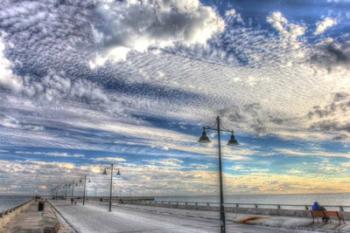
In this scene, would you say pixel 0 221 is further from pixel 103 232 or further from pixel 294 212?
pixel 294 212

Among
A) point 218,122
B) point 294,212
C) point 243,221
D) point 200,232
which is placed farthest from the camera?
point 294,212

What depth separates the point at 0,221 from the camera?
26.5 metres

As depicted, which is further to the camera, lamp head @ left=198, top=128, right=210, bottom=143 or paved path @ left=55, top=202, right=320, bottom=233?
paved path @ left=55, top=202, right=320, bottom=233

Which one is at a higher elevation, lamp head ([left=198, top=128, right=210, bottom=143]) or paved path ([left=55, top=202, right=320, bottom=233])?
lamp head ([left=198, top=128, right=210, bottom=143])

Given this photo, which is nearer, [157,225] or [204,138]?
[204,138]

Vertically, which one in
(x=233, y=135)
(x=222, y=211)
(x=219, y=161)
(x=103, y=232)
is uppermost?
(x=233, y=135)

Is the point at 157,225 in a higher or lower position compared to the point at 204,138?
lower

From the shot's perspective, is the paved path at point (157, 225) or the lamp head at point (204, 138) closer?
the lamp head at point (204, 138)

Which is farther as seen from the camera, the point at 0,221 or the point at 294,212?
the point at 294,212

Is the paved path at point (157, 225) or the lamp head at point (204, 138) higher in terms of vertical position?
the lamp head at point (204, 138)

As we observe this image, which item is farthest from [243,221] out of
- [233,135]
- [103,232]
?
[233,135]

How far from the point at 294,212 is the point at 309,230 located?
433 inches

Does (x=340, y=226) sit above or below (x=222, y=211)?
below

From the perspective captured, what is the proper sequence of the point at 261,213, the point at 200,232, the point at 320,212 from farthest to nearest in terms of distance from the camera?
the point at 261,213 → the point at 320,212 → the point at 200,232
